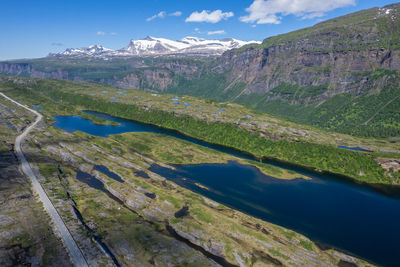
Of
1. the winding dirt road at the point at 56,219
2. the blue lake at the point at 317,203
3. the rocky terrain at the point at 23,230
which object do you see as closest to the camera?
the rocky terrain at the point at 23,230

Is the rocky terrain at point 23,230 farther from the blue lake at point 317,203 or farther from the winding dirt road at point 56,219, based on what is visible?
the blue lake at point 317,203

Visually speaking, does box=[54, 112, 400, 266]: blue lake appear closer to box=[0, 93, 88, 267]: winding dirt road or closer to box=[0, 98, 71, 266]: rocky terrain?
box=[0, 93, 88, 267]: winding dirt road

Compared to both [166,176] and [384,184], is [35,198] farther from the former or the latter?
[384,184]

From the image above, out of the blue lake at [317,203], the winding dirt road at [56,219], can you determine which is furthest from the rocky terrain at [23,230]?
the blue lake at [317,203]

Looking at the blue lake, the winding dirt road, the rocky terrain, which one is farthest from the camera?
the blue lake

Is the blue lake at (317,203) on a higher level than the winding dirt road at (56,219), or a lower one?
lower

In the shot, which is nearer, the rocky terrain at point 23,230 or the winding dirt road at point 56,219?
the rocky terrain at point 23,230

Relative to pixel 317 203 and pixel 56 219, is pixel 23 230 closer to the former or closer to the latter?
pixel 56 219

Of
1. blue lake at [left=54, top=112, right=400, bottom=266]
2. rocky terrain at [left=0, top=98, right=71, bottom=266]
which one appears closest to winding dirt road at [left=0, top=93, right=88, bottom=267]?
rocky terrain at [left=0, top=98, right=71, bottom=266]

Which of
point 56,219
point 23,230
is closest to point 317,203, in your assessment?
point 56,219
